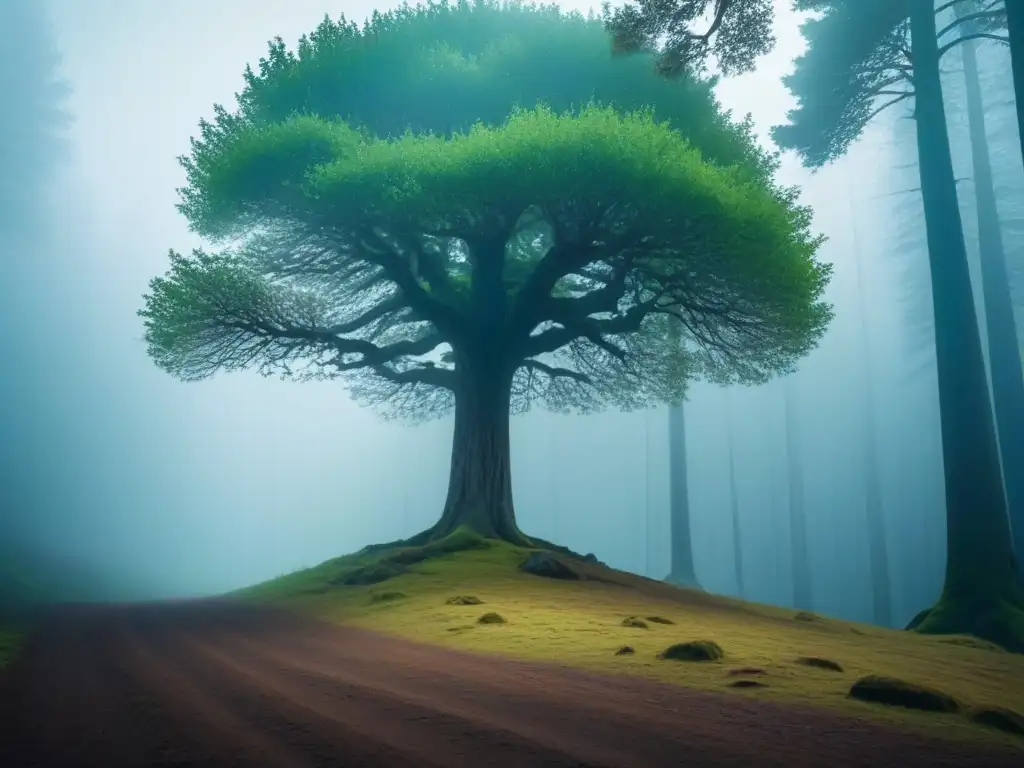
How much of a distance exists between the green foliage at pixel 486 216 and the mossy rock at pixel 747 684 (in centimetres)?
964

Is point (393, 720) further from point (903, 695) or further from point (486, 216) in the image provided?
point (486, 216)

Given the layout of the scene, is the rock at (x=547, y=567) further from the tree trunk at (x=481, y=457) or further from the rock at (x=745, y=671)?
the rock at (x=745, y=671)

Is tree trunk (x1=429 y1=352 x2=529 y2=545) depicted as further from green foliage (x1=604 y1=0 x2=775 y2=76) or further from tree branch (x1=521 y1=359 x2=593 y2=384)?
green foliage (x1=604 y1=0 x2=775 y2=76)

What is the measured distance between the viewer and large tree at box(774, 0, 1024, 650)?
1205 cm

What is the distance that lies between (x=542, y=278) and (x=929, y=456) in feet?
163

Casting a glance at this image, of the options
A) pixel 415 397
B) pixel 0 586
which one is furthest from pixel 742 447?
pixel 0 586

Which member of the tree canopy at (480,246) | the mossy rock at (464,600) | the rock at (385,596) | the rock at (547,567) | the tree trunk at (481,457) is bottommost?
the rock at (385,596)

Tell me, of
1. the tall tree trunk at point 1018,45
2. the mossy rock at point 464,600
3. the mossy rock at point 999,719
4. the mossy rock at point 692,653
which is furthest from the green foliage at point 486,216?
the mossy rock at point 999,719

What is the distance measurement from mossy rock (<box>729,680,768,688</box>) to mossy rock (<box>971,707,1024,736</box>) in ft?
4.47

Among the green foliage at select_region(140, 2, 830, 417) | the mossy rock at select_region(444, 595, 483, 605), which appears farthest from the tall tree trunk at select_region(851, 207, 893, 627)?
the mossy rock at select_region(444, 595, 483, 605)

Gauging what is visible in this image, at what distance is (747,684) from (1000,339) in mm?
22052

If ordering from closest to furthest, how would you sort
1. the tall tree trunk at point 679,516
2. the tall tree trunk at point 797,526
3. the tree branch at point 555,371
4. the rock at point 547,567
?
the rock at point 547,567, the tree branch at point 555,371, the tall tree trunk at point 679,516, the tall tree trunk at point 797,526

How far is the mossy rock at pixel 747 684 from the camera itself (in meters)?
4.79

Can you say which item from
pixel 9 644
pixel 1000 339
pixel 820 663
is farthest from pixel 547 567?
pixel 1000 339
